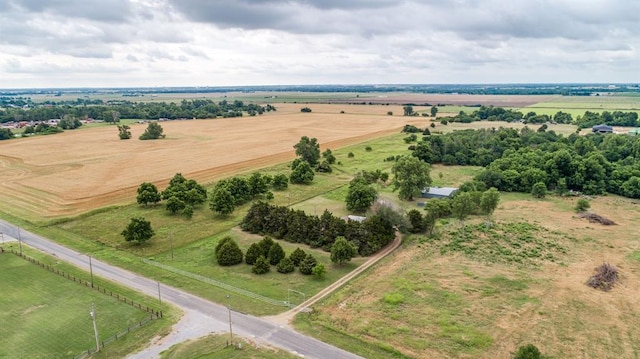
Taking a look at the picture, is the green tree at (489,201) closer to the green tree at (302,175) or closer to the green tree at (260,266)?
the green tree at (260,266)

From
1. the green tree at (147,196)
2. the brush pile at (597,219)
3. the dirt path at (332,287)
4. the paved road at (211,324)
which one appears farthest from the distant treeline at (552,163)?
the paved road at (211,324)

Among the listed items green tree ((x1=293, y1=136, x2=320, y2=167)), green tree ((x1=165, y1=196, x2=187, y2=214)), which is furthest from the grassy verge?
green tree ((x1=293, y1=136, x2=320, y2=167))

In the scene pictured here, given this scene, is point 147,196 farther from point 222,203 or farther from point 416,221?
point 416,221

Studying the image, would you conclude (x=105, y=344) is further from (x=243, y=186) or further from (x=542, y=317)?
(x=243, y=186)

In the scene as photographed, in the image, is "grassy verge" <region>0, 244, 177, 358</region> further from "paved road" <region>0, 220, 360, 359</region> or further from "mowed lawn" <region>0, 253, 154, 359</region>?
"paved road" <region>0, 220, 360, 359</region>

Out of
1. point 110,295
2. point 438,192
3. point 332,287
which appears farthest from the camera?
point 438,192

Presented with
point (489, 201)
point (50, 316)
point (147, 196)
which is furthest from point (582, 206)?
point (50, 316)

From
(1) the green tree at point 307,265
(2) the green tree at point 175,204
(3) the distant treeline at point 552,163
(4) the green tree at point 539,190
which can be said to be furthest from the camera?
(3) the distant treeline at point 552,163
